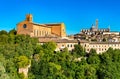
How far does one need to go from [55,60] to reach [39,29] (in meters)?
10.2

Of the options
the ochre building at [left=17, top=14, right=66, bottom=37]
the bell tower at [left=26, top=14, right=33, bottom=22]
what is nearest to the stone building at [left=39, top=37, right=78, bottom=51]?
the ochre building at [left=17, top=14, right=66, bottom=37]

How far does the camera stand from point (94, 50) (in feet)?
149

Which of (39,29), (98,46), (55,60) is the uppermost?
(39,29)

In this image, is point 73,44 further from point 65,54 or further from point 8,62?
point 8,62

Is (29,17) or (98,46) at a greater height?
(29,17)

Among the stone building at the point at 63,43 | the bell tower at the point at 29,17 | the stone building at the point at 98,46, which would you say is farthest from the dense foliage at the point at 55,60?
the bell tower at the point at 29,17

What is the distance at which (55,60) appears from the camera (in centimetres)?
4188

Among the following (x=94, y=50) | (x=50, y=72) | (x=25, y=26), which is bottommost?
(x=50, y=72)

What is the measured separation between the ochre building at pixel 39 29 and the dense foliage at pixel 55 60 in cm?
506

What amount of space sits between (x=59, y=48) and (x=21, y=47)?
6329 mm

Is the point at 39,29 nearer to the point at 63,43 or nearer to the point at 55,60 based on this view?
the point at 63,43

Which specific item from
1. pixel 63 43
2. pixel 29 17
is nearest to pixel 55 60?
pixel 63 43

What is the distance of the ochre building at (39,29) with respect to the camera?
4912cm

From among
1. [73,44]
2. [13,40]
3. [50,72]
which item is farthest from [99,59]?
[13,40]
